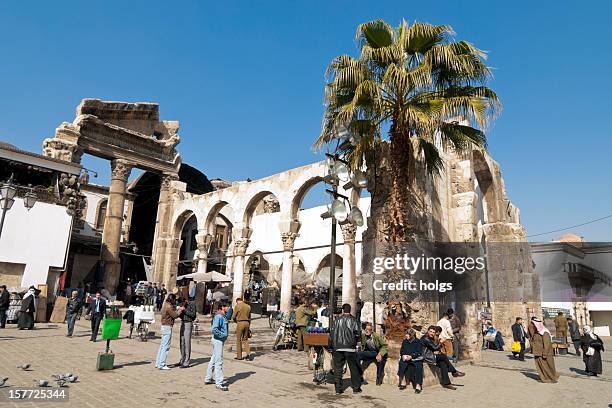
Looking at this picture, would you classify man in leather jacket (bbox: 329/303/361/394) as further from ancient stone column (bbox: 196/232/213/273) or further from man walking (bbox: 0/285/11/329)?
ancient stone column (bbox: 196/232/213/273)

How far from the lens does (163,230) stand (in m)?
25.0

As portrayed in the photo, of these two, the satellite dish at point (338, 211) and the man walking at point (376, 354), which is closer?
the satellite dish at point (338, 211)

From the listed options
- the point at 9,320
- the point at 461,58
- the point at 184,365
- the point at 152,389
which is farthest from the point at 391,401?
the point at 9,320

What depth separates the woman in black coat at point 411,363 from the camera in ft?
23.1

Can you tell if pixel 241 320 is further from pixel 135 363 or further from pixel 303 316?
pixel 135 363

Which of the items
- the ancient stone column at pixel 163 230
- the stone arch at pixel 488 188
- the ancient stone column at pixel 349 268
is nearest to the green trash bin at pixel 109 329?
the ancient stone column at pixel 349 268

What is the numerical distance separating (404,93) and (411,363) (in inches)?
216

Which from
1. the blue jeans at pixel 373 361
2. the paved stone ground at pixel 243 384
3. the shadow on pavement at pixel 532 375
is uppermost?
the blue jeans at pixel 373 361

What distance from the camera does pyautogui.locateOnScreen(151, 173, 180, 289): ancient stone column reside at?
2448cm

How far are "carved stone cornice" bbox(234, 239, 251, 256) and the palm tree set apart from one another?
12.3 metres

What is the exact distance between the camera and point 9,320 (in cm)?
1409

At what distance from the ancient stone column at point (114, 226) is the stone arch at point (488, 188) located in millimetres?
18693

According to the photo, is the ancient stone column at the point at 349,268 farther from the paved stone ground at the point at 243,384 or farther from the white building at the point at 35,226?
the white building at the point at 35,226

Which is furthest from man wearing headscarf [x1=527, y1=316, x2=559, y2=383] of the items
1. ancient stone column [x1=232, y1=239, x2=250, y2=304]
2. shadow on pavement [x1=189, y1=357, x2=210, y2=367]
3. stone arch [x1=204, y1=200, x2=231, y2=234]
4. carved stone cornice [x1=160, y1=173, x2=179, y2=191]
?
carved stone cornice [x1=160, y1=173, x2=179, y2=191]
